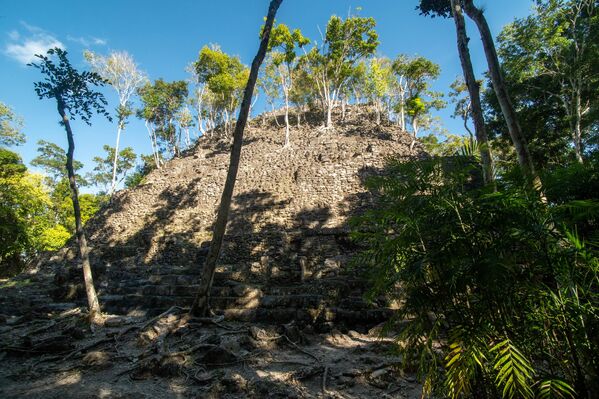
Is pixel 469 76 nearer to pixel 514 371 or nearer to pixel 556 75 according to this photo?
pixel 514 371

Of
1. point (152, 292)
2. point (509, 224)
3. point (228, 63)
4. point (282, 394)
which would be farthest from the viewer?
point (228, 63)

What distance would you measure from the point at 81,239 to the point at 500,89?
30.9 feet

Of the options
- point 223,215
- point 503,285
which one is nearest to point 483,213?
point 503,285

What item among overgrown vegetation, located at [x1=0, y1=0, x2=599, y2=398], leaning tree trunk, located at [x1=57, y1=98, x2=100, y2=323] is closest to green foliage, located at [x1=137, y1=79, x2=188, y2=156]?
overgrown vegetation, located at [x1=0, y1=0, x2=599, y2=398]

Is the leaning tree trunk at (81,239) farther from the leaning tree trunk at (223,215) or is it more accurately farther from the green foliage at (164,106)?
the green foliage at (164,106)

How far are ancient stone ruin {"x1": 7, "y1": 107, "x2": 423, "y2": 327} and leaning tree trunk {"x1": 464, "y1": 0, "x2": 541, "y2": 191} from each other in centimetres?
201

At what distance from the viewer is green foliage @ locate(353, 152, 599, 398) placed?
5.08ft

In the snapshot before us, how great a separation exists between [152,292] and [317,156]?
1163cm

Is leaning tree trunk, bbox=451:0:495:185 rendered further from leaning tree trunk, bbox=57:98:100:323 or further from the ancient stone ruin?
leaning tree trunk, bbox=57:98:100:323

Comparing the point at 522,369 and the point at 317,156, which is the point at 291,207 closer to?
the point at 317,156

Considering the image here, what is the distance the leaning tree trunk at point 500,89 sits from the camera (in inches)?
181

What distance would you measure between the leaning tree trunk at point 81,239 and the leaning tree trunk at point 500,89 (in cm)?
853

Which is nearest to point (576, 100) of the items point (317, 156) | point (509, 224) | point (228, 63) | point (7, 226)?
point (317, 156)

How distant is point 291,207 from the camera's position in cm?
1418
